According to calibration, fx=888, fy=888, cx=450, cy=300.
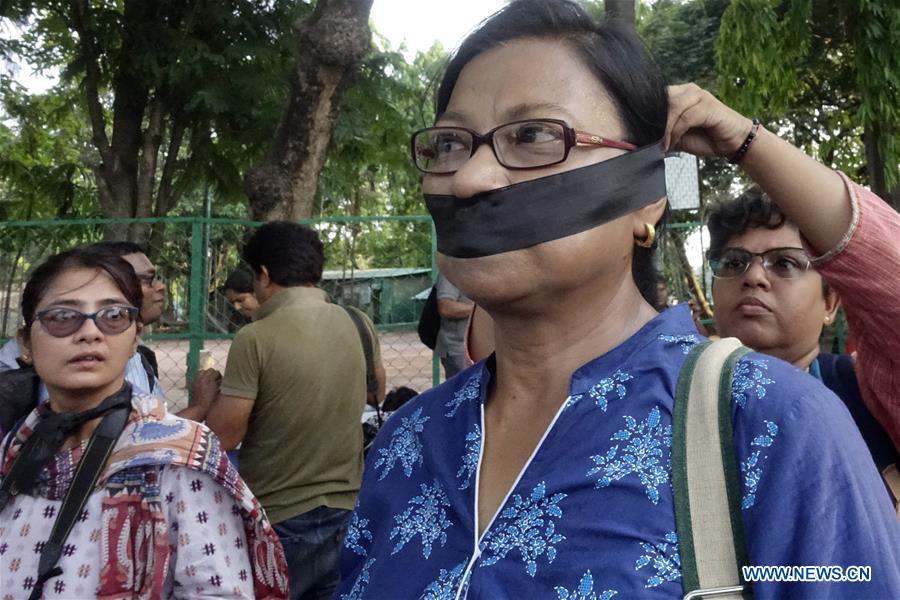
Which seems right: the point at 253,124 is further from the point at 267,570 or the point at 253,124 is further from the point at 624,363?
the point at 624,363

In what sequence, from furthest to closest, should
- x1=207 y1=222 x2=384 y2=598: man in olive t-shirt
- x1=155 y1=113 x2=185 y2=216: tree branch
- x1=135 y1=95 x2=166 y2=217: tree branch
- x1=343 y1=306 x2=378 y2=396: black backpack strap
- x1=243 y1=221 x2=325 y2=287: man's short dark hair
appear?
x1=155 y1=113 x2=185 y2=216: tree branch
x1=135 y1=95 x2=166 y2=217: tree branch
x1=343 y1=306 x2=378 y2=396: black backpack strap
x1=243 y1=221 x2=325 y2=287: man's short dark hair
x1=207 y1=222 x2=384 y2=598: man in olive t-shirt

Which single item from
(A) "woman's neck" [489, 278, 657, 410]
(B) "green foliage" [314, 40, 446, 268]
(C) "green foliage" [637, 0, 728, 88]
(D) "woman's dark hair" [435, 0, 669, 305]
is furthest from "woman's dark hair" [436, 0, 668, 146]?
(C) "green foliage" [637, 0, 728, 88]

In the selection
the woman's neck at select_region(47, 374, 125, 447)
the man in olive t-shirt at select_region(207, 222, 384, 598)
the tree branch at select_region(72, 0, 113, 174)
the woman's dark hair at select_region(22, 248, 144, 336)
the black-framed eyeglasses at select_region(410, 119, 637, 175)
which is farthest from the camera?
the tree branch at select_region(72, 0, 113, 174)

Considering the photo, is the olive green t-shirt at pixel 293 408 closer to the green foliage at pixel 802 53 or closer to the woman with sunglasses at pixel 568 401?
the woman with sunglasses at pixel 568 401

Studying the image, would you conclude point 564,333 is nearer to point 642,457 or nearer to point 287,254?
point 642,457

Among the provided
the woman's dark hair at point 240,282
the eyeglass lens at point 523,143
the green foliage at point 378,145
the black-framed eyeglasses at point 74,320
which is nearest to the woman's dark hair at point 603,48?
the eyeglass lens at point 523,143

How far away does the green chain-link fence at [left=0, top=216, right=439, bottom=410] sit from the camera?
20.0ft

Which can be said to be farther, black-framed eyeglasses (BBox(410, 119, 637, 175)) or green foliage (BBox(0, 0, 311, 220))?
green foliage (BBox(0, 0, 311, 220))

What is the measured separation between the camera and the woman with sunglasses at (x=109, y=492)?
2.08 metres

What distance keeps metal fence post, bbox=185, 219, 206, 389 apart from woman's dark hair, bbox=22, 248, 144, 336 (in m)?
3.50

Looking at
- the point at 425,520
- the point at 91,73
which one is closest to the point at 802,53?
the point at 91,73

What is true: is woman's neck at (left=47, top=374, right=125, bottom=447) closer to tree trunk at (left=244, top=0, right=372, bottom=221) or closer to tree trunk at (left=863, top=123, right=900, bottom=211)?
tree trunk at (left=244, top=0, right=372, bottom=221)

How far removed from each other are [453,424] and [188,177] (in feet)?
26.5

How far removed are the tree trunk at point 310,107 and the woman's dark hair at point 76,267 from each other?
279 centimetres
